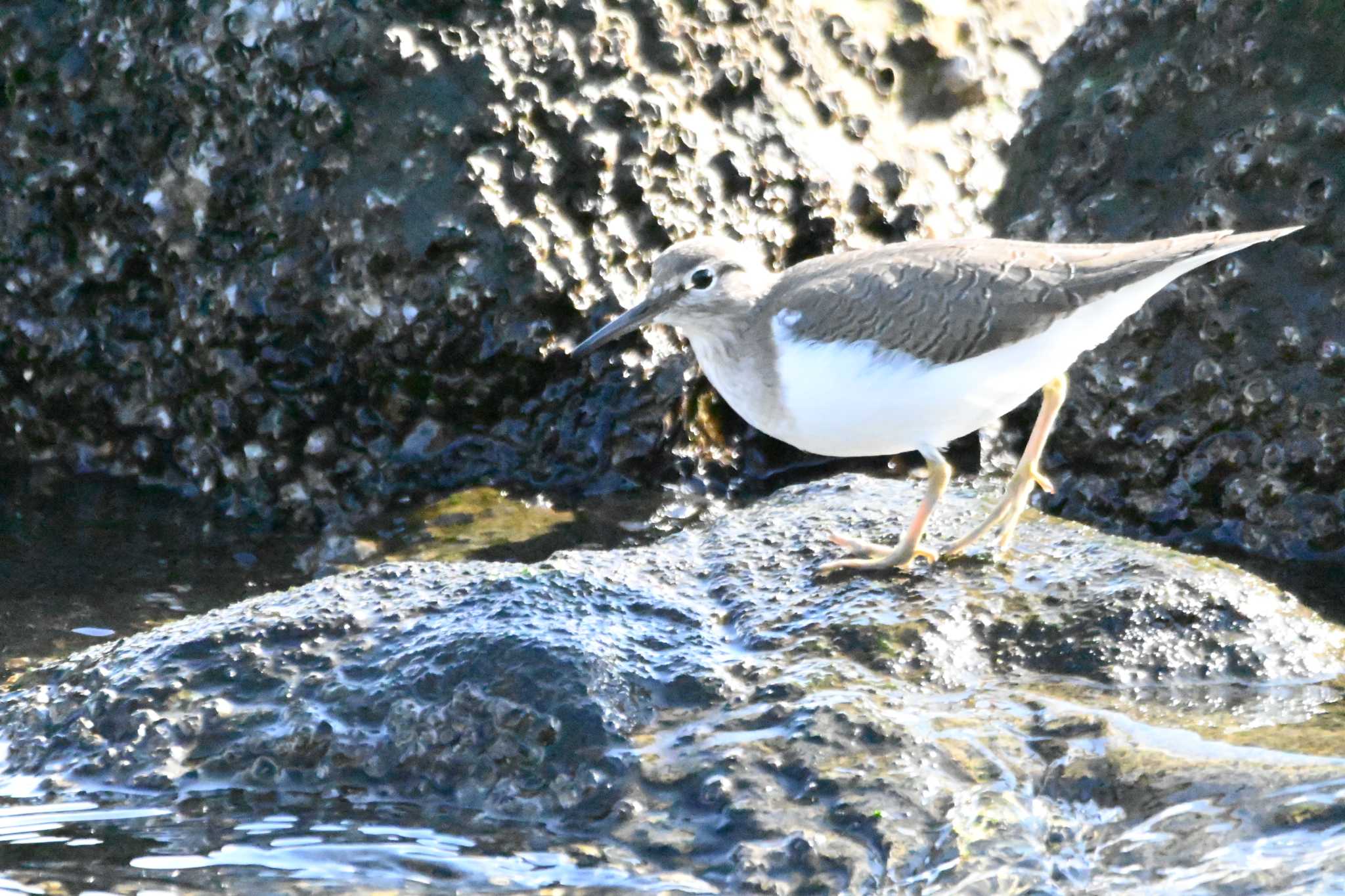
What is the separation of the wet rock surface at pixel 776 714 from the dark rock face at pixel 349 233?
2.04 meters

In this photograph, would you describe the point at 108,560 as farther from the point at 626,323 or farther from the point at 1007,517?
Result: the point at 1007,517

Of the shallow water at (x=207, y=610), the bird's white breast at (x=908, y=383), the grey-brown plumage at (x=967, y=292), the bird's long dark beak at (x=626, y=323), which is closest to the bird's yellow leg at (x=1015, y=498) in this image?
the bird's white breast at (x=908, y=383)

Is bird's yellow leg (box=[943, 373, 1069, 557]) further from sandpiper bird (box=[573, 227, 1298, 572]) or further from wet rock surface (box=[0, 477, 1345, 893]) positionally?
wet rock surface (box=[0, 477, 1345, 893])

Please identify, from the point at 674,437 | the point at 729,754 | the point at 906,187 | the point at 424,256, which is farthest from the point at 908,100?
the point at 729,754

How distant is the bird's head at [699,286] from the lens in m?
6.05

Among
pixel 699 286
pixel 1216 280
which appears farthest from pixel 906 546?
pixel 1216 280

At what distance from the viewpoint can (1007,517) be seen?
19.2 feet

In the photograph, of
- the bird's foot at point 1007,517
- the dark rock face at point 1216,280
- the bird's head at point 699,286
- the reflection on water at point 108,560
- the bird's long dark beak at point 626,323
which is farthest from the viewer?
the dark rock face at point 1216,280

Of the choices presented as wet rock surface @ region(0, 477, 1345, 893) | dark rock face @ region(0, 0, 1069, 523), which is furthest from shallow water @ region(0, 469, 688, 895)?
dark rock face @ region(0, 0, 1069, 523)

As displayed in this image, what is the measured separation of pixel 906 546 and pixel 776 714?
140cm

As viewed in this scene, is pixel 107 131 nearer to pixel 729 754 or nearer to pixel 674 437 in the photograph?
pixel 674 437

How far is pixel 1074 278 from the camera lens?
18.5 feet

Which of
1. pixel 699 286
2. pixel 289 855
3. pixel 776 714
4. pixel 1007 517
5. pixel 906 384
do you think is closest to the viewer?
pixel 289 855

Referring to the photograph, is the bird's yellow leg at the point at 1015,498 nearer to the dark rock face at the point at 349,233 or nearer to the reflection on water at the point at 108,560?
the dark rock face at the point at 349,233
